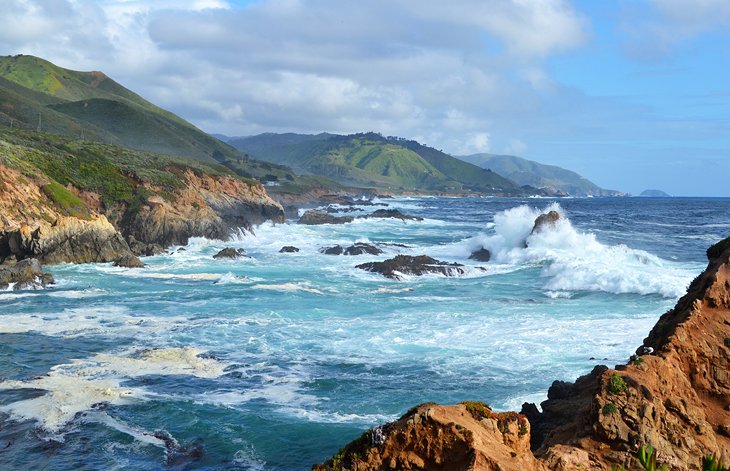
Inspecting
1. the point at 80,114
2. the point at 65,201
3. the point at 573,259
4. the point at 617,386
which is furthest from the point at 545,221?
the point at 80,114

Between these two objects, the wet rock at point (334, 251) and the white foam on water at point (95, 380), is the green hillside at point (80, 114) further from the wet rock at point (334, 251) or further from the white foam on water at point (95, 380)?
the white foam on water at point (95, 380)

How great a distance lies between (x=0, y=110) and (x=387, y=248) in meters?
81.1

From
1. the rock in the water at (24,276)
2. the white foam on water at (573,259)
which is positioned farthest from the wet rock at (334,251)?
the rock in the water at (24,276)

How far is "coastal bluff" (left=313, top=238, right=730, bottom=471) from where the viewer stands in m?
8.31

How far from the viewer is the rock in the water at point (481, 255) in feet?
165

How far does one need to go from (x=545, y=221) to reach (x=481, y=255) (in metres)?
5.76

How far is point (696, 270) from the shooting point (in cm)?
4075

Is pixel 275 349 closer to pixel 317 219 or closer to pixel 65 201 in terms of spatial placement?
pixel 65 201

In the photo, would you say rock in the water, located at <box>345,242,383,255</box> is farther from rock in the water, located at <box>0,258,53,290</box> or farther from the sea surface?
rock in the water, located at <box>0,258,53,290</box>

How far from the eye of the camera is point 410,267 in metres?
41.2

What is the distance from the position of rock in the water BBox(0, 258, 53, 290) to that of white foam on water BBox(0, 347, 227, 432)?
46.9 ft

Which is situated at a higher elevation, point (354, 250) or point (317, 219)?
point (317, 219)

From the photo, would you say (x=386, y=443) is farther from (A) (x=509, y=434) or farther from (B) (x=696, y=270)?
(B) (x=696, y=270)

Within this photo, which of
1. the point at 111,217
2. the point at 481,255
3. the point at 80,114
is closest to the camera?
the point at 481,255
